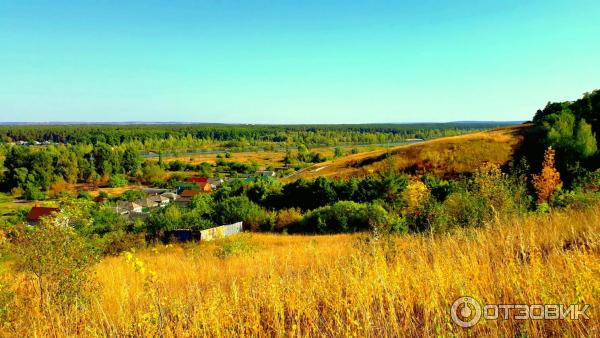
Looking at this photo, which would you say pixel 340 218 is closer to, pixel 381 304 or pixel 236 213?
pixel 236 213

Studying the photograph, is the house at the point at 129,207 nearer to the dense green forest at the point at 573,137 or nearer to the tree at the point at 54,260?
the dense green forest at the point at 573,137

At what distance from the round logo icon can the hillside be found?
39265mm

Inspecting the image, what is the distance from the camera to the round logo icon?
3.14m

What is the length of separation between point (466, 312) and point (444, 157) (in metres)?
44.1

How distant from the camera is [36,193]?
2904 inches

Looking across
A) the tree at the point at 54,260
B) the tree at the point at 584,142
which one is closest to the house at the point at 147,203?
the tree at the point at 584,142

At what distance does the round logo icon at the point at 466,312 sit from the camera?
314 centimetres

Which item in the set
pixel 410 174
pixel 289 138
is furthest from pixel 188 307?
pixel 289 138

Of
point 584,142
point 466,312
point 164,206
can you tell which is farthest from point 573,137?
point 466,312

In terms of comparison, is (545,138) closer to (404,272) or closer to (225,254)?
(225,254)

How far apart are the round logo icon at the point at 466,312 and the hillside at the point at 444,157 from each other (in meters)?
39.3

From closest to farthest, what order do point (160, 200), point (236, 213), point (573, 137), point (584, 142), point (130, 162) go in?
point (236, 213) → point (584, 142) → point (573, 137) → point (160, 200) → point (130, 162)

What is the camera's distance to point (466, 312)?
329cm

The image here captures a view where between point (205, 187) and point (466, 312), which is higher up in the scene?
point (466, 312)
